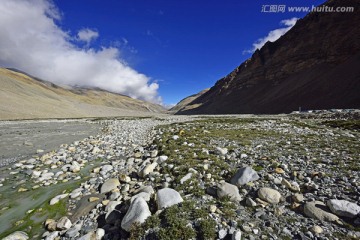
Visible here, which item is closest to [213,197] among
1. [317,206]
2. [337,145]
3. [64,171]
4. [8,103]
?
[317,206]

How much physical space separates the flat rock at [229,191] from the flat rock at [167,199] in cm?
118

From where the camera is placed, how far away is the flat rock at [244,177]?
20.6 feet

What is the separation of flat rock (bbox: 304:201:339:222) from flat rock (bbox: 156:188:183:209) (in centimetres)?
311

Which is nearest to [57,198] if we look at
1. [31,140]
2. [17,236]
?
[17,236]

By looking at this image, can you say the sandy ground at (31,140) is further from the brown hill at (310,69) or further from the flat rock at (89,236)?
the brown hill at (310,69)

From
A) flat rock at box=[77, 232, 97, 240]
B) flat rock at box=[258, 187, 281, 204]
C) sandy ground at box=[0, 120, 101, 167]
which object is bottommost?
sandy ground at box=[0, 120, 101, 167]

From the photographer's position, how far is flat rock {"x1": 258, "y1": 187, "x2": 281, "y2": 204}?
17.2ft

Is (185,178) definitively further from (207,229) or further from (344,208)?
(344,208)

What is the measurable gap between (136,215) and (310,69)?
106 metres

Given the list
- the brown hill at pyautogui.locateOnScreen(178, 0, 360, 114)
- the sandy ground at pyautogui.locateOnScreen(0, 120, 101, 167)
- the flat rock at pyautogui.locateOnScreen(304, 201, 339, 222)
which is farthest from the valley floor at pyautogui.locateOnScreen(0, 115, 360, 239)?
the brown hill at pyautogui.locateOnScreen(178, 0, 360, 114)

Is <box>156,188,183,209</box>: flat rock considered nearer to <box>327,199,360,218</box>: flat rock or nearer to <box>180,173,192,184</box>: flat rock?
<box>180,173,192,184</box>: flat rock

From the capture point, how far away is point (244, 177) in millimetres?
6371

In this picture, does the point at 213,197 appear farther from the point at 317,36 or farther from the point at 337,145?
the point at 317,36

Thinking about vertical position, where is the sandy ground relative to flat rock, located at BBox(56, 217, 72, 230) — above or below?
below
